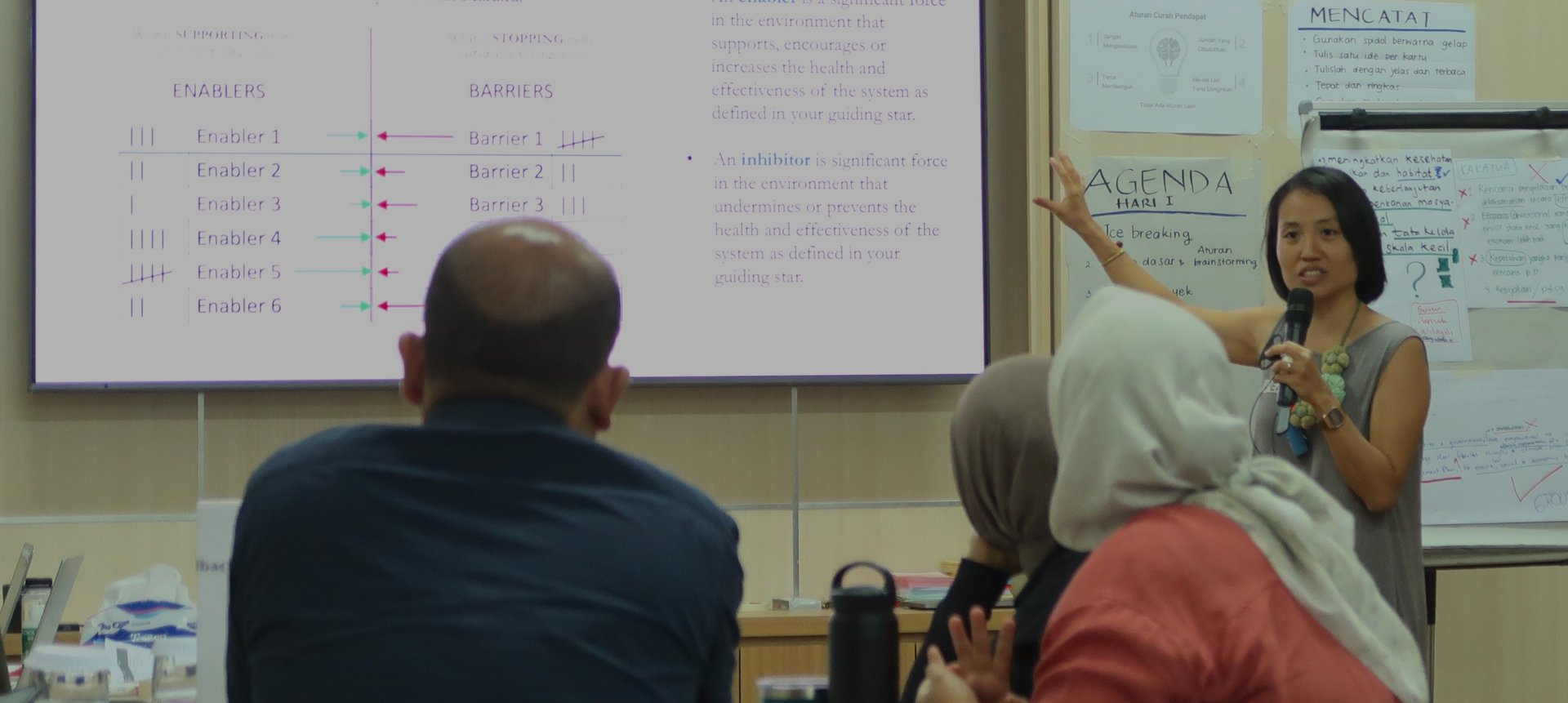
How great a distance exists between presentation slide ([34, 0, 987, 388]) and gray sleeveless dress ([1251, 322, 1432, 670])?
1004mm

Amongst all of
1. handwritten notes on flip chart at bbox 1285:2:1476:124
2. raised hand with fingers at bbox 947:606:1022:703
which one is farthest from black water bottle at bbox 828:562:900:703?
handwritten notes on flip chart at bbox 1285:2:1476:124

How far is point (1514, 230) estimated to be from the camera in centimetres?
376

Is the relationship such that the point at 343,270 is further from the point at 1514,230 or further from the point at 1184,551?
the point at 1514,230

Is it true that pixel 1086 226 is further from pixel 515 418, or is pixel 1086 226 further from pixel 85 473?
pixel 85 473

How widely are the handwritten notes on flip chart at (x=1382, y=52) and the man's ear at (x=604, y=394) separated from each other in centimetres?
299

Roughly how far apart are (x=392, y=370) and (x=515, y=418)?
7.86 feet

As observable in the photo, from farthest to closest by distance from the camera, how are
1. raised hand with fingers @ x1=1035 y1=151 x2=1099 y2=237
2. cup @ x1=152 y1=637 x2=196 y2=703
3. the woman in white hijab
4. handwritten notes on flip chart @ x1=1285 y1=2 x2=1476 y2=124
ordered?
handwritten notes on flip chart @ x1=1285 y1=2 x2=1476 y2=124 → raised hand with fingers @ x1=1035 y1=151 x2=1099 y2=237 → cup @ x1=152 y1=637 x2=196 y2=703 → the woman in white hijab

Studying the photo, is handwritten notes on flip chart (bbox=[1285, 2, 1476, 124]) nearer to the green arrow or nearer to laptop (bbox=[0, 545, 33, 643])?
the green arrow

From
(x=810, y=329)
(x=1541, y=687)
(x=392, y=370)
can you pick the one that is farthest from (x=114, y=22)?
(x=1541, y=687)

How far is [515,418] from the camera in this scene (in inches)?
47.5

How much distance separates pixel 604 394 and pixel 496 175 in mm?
2343

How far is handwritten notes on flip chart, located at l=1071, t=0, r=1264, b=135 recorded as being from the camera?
3.70 m

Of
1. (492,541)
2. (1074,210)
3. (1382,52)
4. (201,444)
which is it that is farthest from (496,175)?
(492,541)

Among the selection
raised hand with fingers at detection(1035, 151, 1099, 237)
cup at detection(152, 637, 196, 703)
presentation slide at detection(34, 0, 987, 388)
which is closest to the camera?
cup at detection(152, 637, 196, 703)
